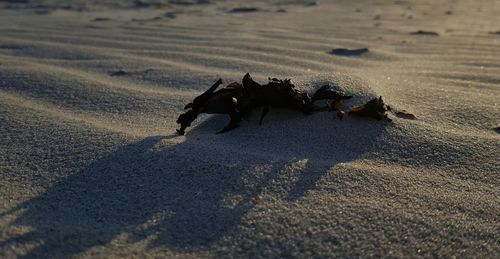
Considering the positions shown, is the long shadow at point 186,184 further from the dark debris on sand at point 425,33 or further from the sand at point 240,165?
the dark debris on sand at point 425,33

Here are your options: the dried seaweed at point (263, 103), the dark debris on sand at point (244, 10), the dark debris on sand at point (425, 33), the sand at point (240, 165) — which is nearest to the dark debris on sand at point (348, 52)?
the sand at point (240, 165)

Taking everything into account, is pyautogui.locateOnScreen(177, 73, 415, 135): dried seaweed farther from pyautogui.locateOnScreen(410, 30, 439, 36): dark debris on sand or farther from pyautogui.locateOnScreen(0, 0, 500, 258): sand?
pyautogui.locateOnScreen(410, 30, 439, 36): dark debris on sand

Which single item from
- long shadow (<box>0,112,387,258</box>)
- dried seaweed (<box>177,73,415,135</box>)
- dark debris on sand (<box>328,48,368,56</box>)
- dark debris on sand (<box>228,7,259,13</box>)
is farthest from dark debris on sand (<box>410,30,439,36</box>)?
long shadow (<box>0,112,387,258</box>)

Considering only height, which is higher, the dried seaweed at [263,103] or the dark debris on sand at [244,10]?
the dark debris on sand at [244,10]

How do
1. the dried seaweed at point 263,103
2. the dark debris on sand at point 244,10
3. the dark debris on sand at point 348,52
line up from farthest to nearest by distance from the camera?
the dark debris on sand at point 244,10, the dark debris on sand at point 348,52, the dried seaweed at point 263,103

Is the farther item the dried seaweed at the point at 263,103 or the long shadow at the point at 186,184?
the dried seaweed at the point at 263,103

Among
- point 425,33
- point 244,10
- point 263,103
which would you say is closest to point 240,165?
point 263,103

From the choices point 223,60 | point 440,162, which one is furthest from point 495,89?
point 223,60

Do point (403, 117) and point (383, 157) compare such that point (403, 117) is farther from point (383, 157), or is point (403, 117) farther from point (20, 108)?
point (20, 108)

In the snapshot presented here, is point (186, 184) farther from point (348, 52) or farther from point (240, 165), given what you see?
point (348, 52)
